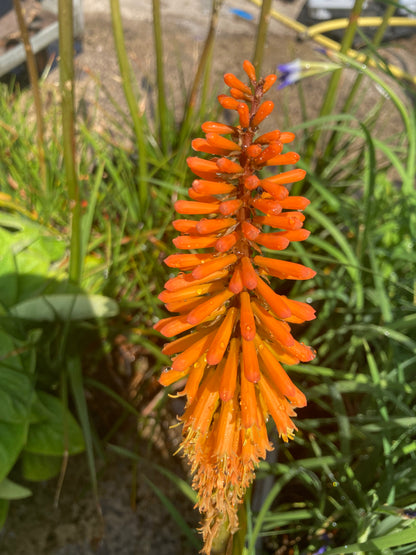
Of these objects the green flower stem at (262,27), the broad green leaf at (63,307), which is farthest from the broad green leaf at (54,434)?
the green flower stem at (262,27)

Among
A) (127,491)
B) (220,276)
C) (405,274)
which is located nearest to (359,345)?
(405,274)

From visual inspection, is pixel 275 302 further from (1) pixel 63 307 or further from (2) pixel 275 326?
(1) pixel 63 307

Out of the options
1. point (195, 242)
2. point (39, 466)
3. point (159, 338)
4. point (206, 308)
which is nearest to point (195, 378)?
point (206, 308)

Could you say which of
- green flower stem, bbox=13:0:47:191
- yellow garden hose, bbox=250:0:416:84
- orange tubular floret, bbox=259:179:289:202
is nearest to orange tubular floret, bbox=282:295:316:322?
orange tubular floret, bbox=259:179:289:202

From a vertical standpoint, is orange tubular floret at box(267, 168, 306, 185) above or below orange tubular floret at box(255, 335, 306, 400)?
above

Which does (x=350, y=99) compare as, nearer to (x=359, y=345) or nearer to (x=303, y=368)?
(x=359, y=345)

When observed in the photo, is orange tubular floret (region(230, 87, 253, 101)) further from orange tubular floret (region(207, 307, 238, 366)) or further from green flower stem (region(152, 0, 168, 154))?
green flower stem (region(152, 0, 168, 154))

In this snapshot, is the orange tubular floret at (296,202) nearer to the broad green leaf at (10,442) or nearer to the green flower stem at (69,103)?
the green flower stem at (69,103)

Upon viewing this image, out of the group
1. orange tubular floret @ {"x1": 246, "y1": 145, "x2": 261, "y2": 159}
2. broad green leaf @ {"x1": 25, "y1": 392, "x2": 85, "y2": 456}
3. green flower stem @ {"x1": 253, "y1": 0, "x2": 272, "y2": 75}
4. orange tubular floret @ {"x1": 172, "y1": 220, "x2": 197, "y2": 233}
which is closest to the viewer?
orange tubular floret @ {"x1": 246, "y1": 145, "x2": 261, "y2": 159}

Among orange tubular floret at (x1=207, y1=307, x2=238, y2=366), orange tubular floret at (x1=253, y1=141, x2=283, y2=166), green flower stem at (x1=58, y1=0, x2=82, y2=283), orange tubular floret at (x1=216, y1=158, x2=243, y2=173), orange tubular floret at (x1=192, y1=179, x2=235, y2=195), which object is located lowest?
orange tubular floret at (x1=207, y1=307, x2=238, y2=366)
